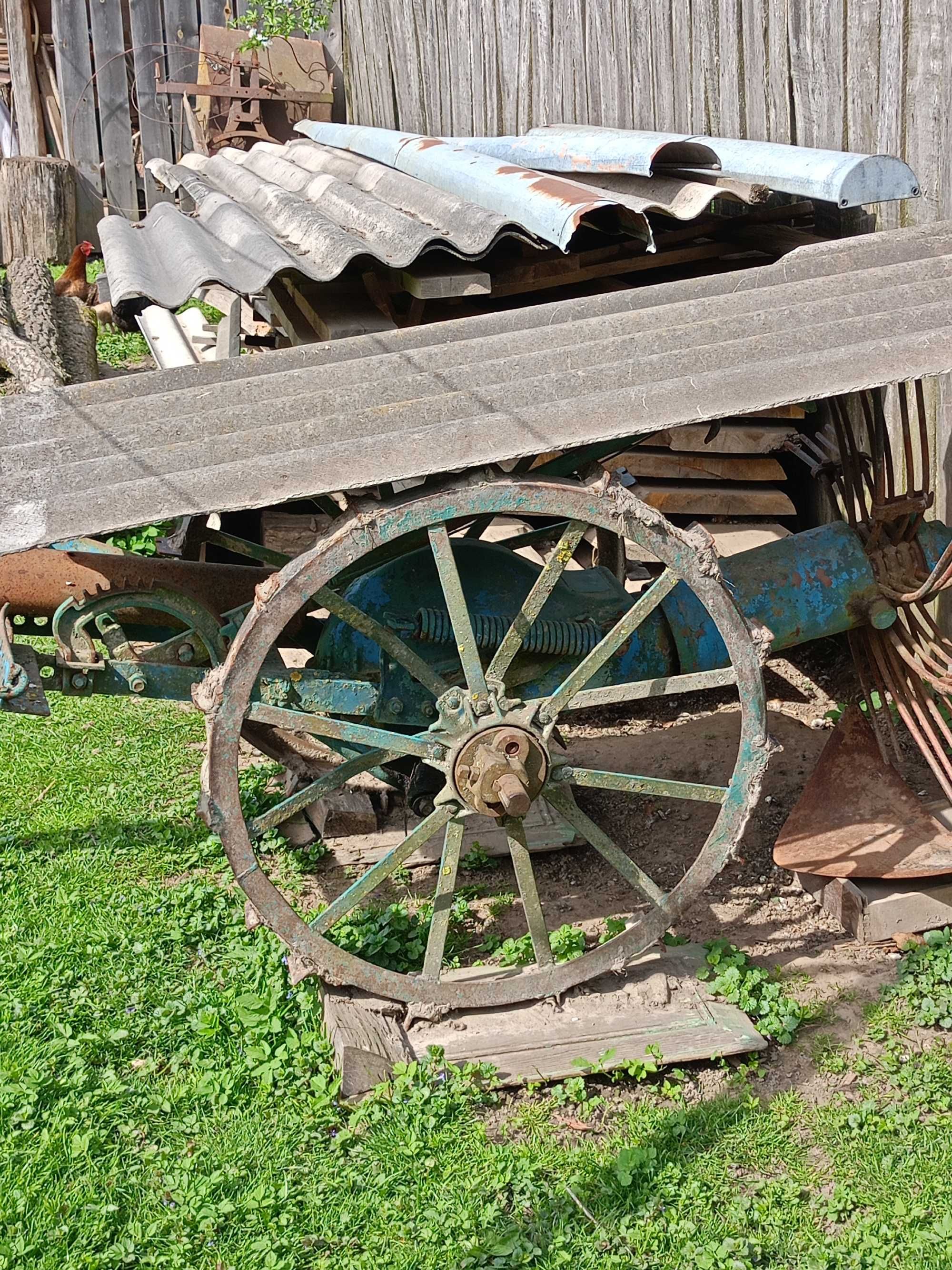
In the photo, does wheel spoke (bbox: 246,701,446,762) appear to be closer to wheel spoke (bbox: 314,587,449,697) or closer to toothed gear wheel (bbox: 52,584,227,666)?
wheel spoke (bbox: 314,587,449,697)

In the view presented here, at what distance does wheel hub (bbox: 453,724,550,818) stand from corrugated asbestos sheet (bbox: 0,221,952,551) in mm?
841

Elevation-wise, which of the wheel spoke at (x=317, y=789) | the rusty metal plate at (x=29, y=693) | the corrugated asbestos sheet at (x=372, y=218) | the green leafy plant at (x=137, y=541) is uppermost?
the corrugated asbestos sheet at (x=372, y=218)

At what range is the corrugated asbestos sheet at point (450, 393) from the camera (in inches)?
118

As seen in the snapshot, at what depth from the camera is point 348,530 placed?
322 cm

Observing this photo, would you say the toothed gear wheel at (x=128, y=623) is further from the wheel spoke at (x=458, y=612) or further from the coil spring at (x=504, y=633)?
the wheel spoke at (x=458, y=612)

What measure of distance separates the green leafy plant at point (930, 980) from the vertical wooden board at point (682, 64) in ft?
12.0

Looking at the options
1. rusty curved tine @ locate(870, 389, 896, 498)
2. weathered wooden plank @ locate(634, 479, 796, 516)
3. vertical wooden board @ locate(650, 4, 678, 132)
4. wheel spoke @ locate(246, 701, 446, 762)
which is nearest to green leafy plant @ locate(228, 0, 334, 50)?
vertical wooden board @ locate(650, 4, 678, 132)

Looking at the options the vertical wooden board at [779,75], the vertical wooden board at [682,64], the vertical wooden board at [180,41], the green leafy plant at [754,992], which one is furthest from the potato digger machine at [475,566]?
the vertical wooden board at [180,41]

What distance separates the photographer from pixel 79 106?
12.8 meters

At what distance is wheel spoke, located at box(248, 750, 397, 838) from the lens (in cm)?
353

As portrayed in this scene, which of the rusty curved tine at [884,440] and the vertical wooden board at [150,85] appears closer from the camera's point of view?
the rusty curved tine at [884,440]

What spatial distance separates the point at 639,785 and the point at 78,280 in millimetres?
8679

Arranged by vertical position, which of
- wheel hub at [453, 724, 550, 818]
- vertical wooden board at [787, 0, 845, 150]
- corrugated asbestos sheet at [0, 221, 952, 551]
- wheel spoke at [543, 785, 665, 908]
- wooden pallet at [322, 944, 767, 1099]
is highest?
vertical wooden board at [787, 0, 845, 150]

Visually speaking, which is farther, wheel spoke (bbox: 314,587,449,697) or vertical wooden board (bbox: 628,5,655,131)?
vertical wooden board (bbox: 628,5,655,131)
